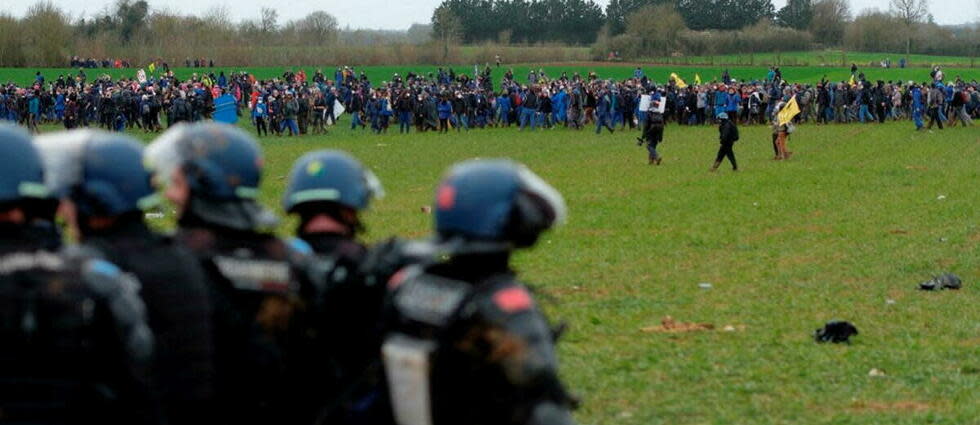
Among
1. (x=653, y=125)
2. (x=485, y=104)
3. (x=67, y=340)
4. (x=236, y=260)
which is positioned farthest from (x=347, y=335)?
(x=485, y=104)

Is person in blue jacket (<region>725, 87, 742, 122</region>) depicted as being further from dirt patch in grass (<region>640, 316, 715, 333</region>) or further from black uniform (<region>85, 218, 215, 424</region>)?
black uniform (<region>85, 218, 215, 424</region>)

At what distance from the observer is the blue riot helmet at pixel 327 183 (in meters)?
5.19

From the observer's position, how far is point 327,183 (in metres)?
5.18

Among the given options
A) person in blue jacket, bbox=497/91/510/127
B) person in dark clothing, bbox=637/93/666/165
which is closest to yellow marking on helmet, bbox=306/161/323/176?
person in dark clothing, bbox=637/93/666/165

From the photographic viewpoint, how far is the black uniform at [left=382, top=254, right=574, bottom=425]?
4074 mm

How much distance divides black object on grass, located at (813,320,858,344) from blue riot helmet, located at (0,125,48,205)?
8.50 metres

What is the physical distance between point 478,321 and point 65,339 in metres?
1.07

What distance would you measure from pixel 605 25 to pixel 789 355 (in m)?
101

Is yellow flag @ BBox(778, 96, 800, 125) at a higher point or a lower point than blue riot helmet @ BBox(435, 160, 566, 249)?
lower

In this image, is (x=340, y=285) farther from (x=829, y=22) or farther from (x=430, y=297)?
(x=829, y=22)

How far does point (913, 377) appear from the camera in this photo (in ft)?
35.0

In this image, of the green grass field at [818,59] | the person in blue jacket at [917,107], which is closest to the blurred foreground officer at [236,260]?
the person in blue jacket at [917,107]

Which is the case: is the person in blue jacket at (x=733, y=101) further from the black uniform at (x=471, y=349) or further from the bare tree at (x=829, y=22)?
the bare tree at (x=829, y=22)

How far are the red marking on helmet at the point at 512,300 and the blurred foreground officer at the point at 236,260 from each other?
95 centimetres
